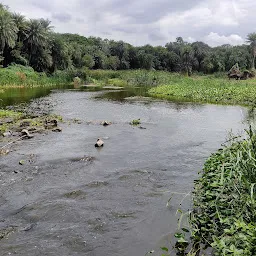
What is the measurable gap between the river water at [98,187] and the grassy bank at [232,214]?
2.73 feet

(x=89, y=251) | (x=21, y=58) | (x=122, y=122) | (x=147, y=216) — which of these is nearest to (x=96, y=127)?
(x=122, y=122)

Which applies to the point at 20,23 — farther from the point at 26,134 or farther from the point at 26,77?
the point at 26,134

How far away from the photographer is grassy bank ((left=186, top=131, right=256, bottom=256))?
14.4ft

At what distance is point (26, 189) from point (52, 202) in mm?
1184

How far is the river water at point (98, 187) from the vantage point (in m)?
6.23

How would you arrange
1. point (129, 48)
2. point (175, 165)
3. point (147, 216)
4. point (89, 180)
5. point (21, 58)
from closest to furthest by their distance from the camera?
point (147, 216)
point (89, 180)
point (175, 165)
point (21, 58)
point (129, 48)

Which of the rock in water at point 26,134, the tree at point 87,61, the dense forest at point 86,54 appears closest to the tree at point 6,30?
the dense forest at point 86,54

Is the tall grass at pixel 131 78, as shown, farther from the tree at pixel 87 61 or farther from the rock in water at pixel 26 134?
the rock in water at pixel 26 134

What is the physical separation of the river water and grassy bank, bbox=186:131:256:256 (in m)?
0.83

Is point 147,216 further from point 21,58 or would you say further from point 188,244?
point 21,58

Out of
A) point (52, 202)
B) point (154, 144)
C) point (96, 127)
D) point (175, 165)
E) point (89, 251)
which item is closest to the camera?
point (89, 251)

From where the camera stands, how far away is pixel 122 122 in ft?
63.6

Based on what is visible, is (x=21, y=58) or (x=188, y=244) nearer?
(x=188, y=244)

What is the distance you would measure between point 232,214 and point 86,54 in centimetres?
7309
